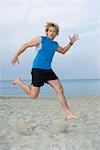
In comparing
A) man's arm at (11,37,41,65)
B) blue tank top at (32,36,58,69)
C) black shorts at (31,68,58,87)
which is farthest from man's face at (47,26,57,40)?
black shorts at (31,68,58,87)

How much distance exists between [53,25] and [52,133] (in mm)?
1535

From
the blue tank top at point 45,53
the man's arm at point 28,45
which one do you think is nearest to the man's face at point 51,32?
the blue tank top at point 45,53

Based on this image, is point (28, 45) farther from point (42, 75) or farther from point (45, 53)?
point (42, 75)

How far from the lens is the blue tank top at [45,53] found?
7.09 m

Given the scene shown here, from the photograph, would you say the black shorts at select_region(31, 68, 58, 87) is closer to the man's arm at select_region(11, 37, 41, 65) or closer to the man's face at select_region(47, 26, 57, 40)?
the man's arm at select_region(11, 37, 41, 65)

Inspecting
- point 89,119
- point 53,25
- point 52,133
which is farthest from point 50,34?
point 89,119

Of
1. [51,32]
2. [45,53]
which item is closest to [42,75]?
[45,53]

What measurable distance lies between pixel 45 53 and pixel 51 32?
1.05ft

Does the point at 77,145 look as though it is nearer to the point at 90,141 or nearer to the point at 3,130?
the point at 90,141

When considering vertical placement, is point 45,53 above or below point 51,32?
below

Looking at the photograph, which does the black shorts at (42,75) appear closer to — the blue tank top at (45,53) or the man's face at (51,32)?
the blue tank top at (45,53)

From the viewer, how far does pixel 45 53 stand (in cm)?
714

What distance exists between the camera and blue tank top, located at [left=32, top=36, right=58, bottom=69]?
23.2 ft

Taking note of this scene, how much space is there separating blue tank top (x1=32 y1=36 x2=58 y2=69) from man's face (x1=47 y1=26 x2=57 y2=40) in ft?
0.17
